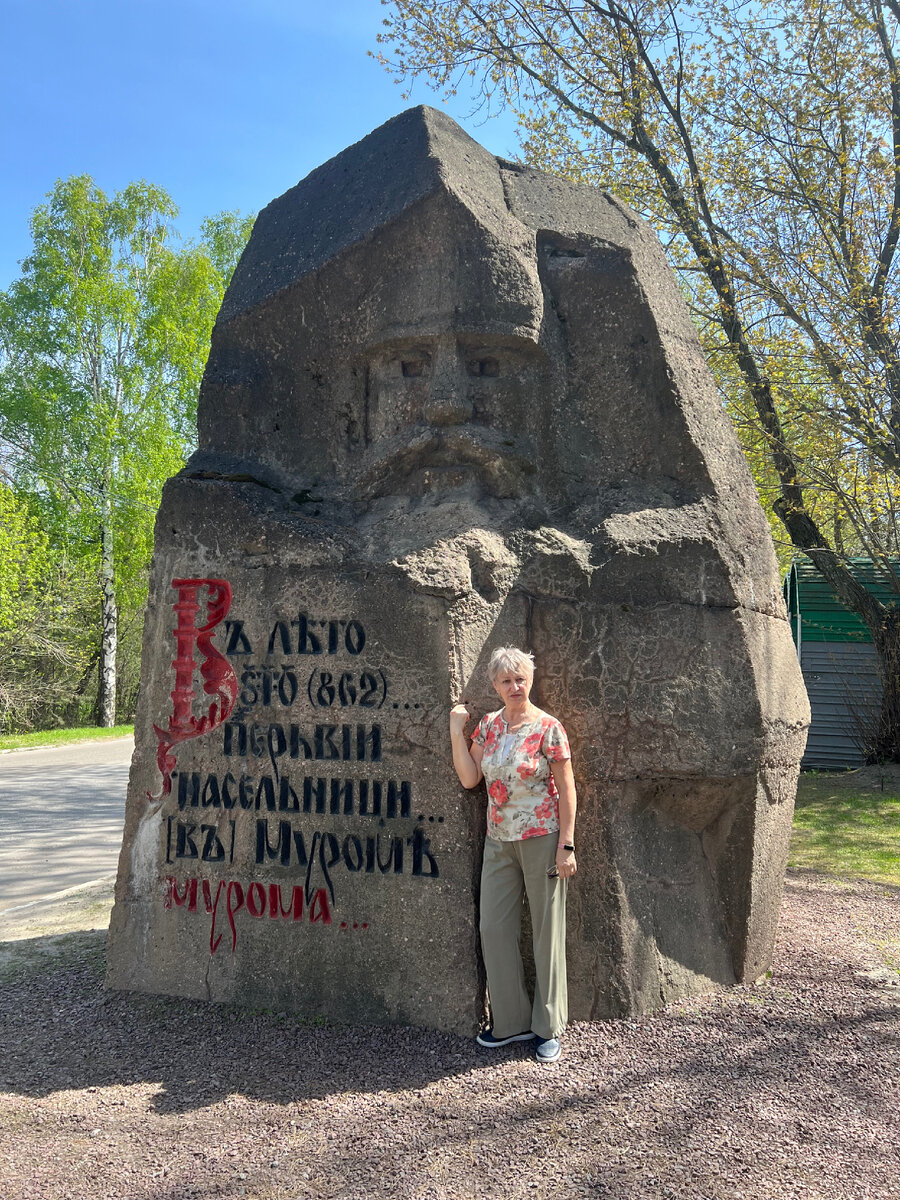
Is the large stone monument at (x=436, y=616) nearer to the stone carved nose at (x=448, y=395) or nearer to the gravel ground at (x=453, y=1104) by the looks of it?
the stone carved nose at (x=448, y=395)

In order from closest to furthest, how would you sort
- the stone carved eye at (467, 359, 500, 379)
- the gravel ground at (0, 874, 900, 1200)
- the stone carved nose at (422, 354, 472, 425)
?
the gravel ground at (0, 874, 900, 1200) < the stone carved nose at (422, 354, 472, 425) < the stone carved eye at (467, 359, 500, 379)

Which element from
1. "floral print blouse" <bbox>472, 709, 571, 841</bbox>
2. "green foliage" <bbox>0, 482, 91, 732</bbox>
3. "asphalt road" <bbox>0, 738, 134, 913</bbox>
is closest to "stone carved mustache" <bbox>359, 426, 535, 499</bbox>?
"floral print blouse" <bbox>472, 709, 571, 841</bbox>

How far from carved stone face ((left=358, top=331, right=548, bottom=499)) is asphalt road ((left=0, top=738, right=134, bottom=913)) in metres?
4.31

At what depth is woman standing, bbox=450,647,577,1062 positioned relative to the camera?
3.52m

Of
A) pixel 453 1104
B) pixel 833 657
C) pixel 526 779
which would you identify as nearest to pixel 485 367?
pixel 526 779

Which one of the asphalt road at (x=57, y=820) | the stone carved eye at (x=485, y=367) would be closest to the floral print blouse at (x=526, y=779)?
the stone carved eye at (x=485, y=367)

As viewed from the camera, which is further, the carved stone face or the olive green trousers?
the carved stone face

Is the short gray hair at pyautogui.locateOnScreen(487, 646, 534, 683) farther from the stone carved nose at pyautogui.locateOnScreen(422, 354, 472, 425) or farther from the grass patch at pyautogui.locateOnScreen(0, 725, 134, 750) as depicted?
the grass patch at pyautogui.locateOnScreen(0, 725, 134, 750)

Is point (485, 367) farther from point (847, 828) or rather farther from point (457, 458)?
point (847, 828)

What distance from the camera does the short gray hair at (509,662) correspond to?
3543mm

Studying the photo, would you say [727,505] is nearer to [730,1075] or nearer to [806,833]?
[730,1075]

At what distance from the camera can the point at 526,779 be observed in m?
3.52

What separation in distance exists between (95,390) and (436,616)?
18660mm

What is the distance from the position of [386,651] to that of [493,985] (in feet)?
4.49
